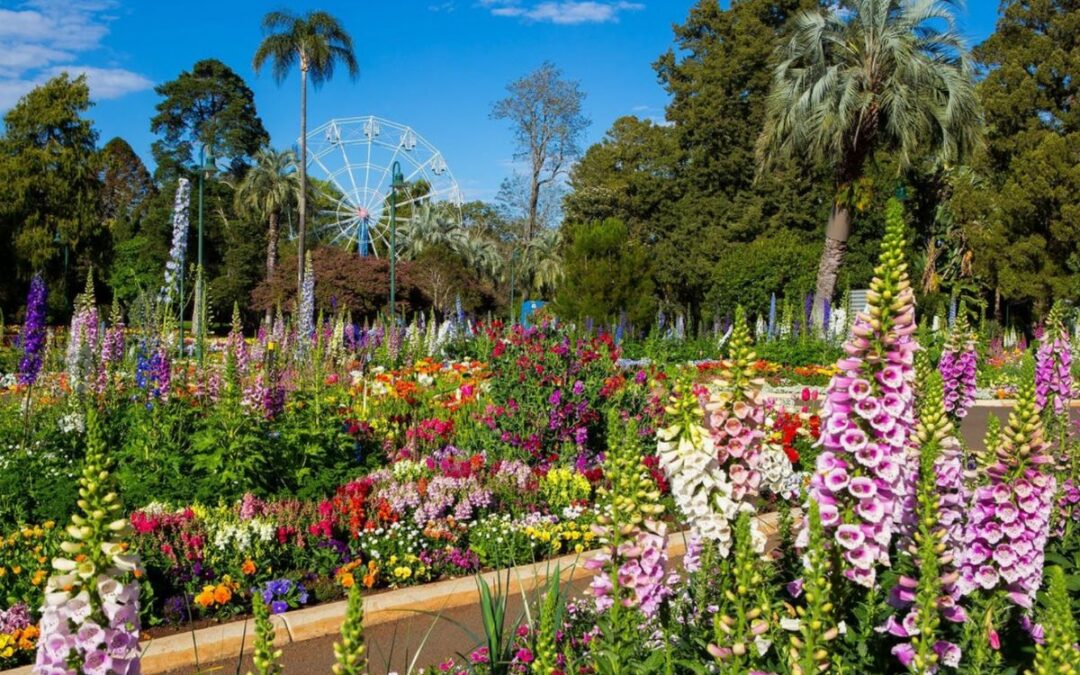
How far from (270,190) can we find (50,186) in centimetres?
1172

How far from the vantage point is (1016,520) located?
2.34 metres

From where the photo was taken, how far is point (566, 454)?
680cm

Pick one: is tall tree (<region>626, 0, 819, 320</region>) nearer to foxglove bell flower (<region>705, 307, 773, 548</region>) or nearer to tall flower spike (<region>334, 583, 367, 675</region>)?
foxglove bell flower (<region>705, 307, 773, 548</region>)

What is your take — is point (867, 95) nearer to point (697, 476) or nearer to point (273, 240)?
point (697, 476)

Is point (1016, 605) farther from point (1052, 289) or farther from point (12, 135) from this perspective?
point (12, 135)

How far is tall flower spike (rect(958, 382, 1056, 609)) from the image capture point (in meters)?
2.32

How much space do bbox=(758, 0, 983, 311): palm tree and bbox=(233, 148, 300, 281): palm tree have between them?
2740cm

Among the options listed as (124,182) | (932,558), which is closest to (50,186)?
(124,182)

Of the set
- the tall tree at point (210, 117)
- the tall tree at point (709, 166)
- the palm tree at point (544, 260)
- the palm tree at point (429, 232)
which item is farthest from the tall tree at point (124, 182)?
the tall tree at point (709, 166)

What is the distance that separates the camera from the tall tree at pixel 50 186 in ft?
96.4

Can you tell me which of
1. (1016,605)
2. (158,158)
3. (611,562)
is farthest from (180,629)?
(158,158)

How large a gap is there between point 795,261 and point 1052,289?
7.74 meters

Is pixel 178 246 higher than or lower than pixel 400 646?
higher

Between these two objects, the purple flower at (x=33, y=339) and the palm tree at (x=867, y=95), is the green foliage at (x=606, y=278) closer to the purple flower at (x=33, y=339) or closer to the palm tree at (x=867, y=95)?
the palm tree at (x=867, y=95)
